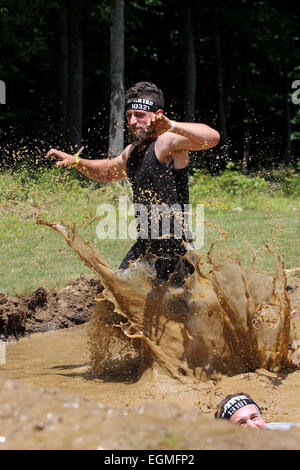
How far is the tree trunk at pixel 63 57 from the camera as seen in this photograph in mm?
19062

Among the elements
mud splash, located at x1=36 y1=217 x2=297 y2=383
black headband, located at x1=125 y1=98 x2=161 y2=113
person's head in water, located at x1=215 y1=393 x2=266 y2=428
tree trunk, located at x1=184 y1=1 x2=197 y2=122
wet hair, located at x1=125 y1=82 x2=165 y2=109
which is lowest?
person's head in water, located at x1=215 y1=393 x2=266 y2=428

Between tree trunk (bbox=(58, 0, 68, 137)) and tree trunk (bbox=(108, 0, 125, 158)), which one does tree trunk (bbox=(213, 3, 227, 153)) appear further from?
tree trunk (bbox=(108, 0, 125, 158))

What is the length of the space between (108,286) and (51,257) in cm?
394

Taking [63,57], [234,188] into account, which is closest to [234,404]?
[234,188]

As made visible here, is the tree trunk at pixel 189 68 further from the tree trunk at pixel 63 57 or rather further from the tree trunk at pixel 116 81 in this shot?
the tree trunk at pixel 116 81

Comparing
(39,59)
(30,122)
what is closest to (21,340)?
(30,122)

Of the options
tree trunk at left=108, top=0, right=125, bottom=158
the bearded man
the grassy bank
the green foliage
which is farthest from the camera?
the green foliage

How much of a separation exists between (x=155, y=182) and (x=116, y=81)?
8.52 metres

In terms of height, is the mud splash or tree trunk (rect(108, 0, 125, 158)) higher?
tree trunk (rect(108, 0, 125, 158))

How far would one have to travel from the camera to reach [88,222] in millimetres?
6840

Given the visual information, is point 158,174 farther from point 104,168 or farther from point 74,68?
point 74,68

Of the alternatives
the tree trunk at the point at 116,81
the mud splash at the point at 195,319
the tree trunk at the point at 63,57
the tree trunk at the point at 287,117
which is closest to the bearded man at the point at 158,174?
the mud splash at the point at 195,319

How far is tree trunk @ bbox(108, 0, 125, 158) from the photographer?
12008 mm

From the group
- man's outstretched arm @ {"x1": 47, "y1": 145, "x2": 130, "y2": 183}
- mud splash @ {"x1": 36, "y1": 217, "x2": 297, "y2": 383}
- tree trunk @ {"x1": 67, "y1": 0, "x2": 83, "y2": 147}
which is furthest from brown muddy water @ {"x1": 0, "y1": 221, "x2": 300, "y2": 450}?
tree trunk @ {"x1": 67, "y1": 0, "x2": 83, "y2": 147}
